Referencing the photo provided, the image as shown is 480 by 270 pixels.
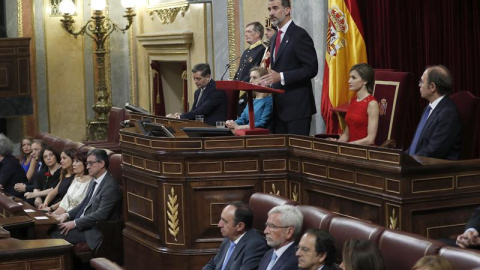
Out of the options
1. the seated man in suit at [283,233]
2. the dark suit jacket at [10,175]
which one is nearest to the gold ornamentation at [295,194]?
the seated man in suit at [283,233]

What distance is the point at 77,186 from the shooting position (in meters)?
7.24

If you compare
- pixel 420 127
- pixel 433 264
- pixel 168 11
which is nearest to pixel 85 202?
pixel 420 127

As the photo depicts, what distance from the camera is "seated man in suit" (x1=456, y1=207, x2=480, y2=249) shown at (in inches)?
163

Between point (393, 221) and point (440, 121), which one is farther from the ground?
point (440, 121)

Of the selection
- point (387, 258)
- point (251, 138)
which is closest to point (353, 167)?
point (251, 138)

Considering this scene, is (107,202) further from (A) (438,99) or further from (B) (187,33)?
(B) (187,33)

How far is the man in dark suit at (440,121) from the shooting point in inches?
191

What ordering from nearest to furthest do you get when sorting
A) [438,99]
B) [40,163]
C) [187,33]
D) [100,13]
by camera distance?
1. [438,99]
2. [40,163]
3. [187,33]
4. [100,13]

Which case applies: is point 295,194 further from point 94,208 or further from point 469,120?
point 94,208

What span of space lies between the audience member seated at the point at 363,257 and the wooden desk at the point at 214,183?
137cm

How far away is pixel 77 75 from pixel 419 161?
957 cm

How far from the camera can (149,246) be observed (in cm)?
587

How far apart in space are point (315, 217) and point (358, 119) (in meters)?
1.45

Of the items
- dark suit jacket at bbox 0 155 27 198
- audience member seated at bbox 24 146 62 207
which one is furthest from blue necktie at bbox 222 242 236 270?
dark suit jacket at bbox 0 155 27 198
